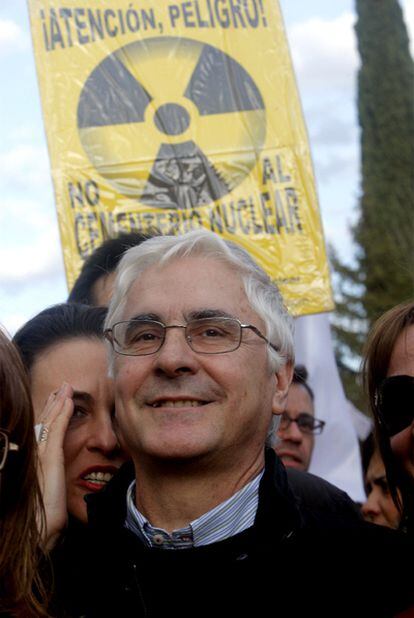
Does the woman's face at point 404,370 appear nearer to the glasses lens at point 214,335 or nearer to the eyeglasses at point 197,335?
the eyeglasses at point 197,335

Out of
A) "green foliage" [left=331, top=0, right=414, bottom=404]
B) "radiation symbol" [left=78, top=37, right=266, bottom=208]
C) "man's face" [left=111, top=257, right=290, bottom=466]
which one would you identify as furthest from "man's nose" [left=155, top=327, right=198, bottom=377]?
"green foliage" [left=331, top=0, right=414, bottom=404]

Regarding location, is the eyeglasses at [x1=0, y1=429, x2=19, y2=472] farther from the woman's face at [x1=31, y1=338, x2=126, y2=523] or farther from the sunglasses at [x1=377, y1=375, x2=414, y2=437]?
the sunglasses at [x1=377, y1=375, x2=414, y2=437]

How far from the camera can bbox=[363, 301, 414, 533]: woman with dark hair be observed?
2697mm

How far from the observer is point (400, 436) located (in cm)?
272

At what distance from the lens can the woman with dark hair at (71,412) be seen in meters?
2.92

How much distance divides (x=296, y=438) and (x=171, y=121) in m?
1.68

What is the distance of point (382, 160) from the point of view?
1015 inches

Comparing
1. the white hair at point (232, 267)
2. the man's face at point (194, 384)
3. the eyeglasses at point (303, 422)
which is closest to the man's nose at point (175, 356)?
the man's face at point (194, 384)

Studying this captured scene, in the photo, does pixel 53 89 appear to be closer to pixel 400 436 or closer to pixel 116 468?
pixel 116 468

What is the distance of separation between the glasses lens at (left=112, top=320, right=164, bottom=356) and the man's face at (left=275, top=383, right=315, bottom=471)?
213 centimetres

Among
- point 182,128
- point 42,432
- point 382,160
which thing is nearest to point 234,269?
point 42,432

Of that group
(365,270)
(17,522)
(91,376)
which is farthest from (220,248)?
(365,270)

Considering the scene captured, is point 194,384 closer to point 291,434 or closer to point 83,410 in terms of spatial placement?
point 83,410

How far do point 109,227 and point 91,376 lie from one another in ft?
5.51
